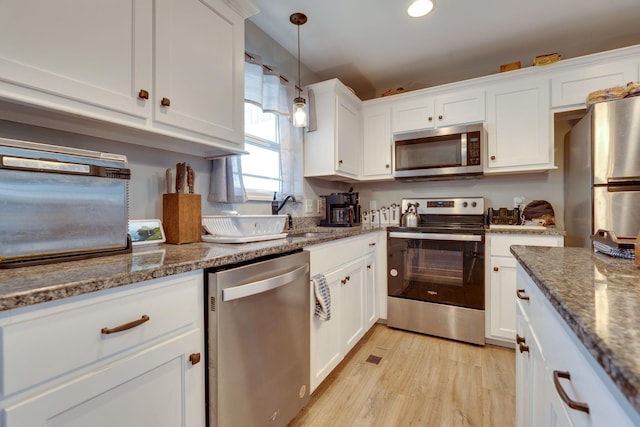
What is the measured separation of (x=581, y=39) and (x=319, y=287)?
2953 mm

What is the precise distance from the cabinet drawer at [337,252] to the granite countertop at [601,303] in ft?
3.07

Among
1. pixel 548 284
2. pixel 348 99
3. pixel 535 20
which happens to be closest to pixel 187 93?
pixel 548 284

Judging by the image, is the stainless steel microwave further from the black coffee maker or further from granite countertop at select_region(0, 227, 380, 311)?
granite countertop at select_region(0, 227, 380, 311)

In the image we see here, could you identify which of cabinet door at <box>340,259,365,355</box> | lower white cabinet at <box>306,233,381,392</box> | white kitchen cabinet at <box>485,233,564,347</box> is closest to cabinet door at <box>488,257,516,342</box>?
white kitchen cabinet at <box>485,233,564,347</box>

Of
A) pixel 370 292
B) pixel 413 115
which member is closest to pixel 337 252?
pixel 370 292

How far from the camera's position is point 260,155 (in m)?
2.24

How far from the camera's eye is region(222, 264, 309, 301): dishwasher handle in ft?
3.28

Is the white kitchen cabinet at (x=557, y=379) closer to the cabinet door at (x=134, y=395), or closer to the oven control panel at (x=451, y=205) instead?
the cabinet door at (x=134, y=395)

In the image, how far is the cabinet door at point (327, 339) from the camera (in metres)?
1.58

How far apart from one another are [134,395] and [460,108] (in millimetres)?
2918

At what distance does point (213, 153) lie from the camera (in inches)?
65.6

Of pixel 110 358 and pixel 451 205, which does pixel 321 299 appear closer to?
pixel 110 358

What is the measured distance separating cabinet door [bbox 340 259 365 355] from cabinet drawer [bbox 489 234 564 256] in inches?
40.5

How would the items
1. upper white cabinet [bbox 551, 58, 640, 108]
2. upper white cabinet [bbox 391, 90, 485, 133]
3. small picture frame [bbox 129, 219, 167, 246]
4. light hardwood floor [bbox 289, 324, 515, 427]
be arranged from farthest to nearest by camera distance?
upper white cabinet [bbox 391, 90, 485, 133] → upper white cabinet [bbox 551, 58, 640, 108] → light hardwood floor [bbox 289, 324, 515, 427] → small picture frame [bbox 129, 219, 167, 246]
